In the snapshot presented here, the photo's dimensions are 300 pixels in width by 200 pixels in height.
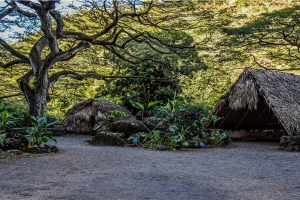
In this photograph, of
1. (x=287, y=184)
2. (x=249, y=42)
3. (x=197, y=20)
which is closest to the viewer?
(x=287, y=184)

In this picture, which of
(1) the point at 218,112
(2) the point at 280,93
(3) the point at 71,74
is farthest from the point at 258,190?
(3) the point at 71,74

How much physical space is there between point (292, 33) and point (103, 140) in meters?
8.87

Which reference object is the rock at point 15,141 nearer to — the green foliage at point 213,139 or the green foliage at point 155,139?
the green foliage at point 155,139

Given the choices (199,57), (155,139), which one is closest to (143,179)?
(155,139)

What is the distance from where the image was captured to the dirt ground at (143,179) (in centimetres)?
351

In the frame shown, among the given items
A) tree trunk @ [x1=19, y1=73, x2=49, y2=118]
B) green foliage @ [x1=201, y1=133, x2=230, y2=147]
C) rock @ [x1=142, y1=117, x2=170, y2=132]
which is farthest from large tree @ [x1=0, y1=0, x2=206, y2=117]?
green foliage @ [x1=201, y1=133, x2=230, y2=147]

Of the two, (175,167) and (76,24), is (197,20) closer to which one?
(76,24)

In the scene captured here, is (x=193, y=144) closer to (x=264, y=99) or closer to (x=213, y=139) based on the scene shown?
(x=213, y=139)

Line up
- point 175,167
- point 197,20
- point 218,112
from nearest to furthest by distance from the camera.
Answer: point 175,167 → point 218,112 → point 197,20

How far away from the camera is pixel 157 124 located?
10109 mm

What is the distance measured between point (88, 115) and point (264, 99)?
764 centimetres

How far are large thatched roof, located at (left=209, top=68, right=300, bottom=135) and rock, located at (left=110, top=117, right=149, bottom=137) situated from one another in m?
3.25

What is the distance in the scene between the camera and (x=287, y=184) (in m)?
4.16

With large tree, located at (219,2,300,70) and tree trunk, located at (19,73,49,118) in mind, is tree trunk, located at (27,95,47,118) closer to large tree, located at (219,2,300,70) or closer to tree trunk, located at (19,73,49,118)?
tree trunk, located at (19,73,49,118)
